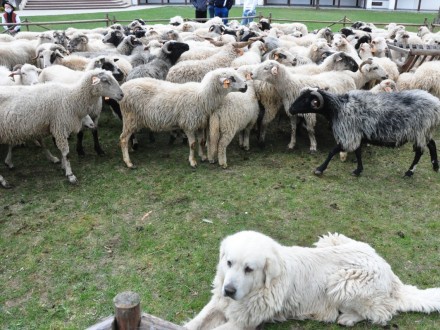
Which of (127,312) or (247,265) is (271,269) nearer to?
(247,265)

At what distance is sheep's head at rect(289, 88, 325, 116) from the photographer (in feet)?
20.4

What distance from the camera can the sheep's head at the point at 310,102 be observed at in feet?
20.4

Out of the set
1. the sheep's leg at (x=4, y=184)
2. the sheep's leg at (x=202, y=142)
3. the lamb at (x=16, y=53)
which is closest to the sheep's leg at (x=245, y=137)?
the sheep's leg at (x=202, y=142)

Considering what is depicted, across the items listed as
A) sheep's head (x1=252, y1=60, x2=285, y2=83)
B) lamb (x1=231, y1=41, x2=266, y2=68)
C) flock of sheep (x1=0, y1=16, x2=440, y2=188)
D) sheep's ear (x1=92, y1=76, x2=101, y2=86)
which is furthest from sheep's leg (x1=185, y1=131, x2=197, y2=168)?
lamb (x1=231, y1=41, x2=266, y2=68)

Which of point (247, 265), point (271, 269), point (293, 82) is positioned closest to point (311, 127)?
point (293, 82)

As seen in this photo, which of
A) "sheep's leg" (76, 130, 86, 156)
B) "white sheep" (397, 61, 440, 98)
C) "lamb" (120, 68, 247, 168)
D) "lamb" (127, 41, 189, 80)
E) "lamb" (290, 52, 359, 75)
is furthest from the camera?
"white sheep" (397, 61, 440, 98)

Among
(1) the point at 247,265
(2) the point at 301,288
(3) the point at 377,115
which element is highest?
(3) the point at 377,115

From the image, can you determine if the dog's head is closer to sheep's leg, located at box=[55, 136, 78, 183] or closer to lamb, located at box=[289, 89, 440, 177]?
lamb, located at box=[289, 89, 440, 177]

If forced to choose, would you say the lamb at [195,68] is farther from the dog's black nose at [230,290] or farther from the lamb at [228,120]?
the dog's black nose at [230,290]

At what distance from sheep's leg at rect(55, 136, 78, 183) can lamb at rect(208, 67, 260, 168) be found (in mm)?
2261

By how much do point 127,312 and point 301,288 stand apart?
187 centimetres

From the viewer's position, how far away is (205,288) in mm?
4113

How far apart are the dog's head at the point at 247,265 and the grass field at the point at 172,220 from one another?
75cm

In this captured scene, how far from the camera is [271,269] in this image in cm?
314
